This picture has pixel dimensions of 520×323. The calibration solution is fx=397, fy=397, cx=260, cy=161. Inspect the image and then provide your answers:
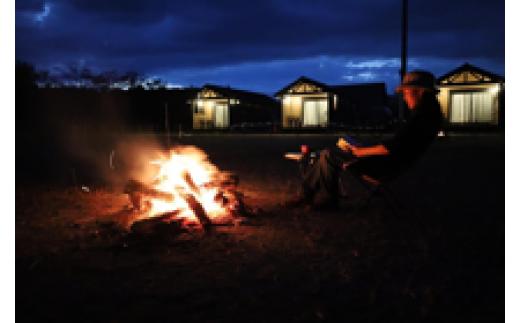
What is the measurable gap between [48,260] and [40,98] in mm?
31801

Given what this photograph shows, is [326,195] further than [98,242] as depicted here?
Yes

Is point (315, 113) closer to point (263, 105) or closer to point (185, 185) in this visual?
point (263, 105)

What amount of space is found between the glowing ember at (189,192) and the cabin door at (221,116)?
32.0 metres

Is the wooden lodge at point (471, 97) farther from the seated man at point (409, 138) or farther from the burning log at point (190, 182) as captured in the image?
the burning log at point (190, 182)

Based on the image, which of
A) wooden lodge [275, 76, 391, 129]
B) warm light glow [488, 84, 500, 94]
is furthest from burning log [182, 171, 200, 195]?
warm light glow [488, 84, 500, 94]

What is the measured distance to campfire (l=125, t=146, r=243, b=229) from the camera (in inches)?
174

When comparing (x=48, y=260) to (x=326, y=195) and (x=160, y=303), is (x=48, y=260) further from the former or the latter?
(x=326, y=195)

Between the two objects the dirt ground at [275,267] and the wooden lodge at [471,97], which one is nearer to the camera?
the dirt ground at [275,267]

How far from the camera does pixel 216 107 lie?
37250 millimetres

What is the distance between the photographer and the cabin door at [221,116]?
37188 millimetres

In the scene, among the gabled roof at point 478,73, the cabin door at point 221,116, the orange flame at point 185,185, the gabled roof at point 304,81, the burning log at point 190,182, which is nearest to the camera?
the orange flame at point 185,185

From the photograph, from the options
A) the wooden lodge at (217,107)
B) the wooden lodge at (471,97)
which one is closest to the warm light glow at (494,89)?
the wooden lodge at (471,97)

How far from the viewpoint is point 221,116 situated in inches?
Answer: 1479

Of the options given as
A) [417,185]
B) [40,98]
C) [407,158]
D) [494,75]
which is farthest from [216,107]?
[407,158]
